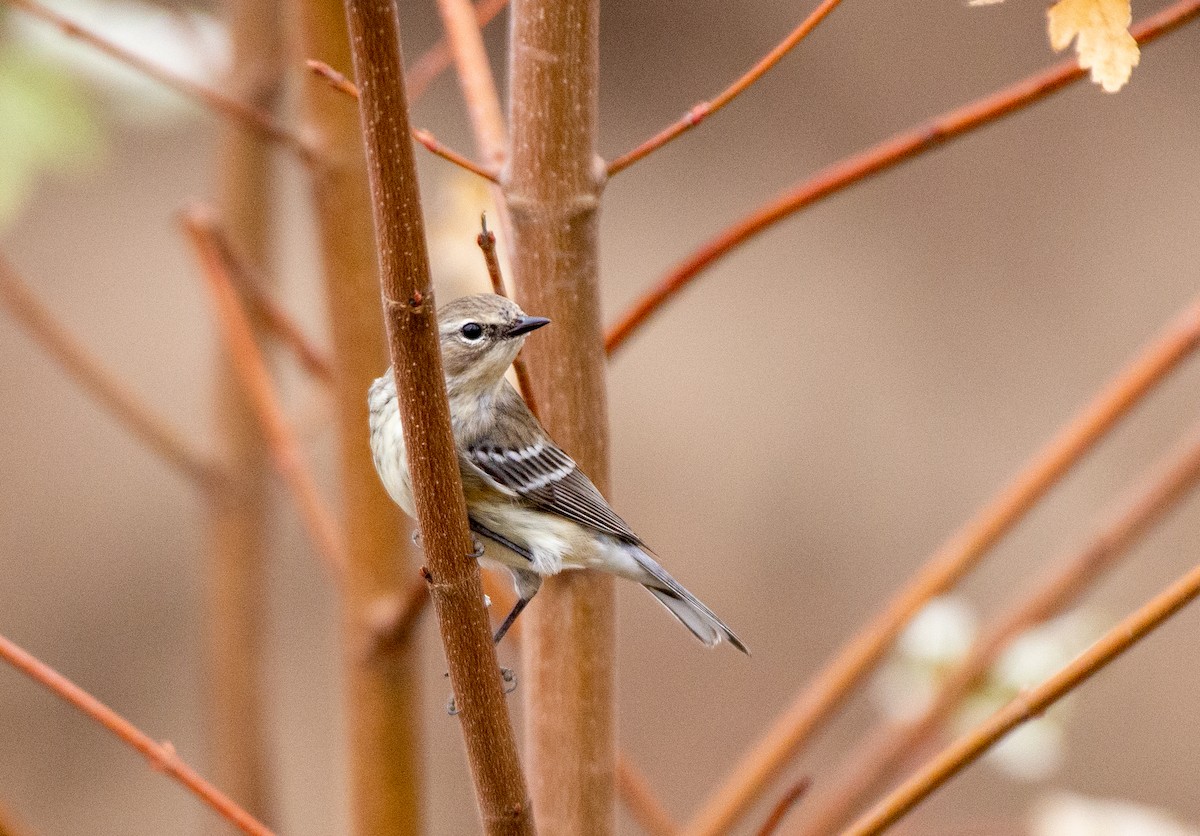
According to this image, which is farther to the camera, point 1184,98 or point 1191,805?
point 1184,98

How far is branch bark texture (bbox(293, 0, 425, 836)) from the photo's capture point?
1.10m

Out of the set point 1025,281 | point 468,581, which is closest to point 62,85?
point 468,581

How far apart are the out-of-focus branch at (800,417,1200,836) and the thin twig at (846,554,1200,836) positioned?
0.38m

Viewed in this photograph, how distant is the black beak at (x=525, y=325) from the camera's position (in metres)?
0.86

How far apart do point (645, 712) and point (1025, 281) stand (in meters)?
1.66

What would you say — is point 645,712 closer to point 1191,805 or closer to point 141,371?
point 1191,805

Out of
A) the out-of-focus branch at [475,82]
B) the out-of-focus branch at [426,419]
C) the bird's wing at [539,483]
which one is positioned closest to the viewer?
the out-of-focus branch at [426,419]

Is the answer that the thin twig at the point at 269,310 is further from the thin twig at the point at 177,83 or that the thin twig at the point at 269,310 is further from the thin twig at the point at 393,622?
the thin twig at the point at 393,622

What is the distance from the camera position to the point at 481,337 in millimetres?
1012

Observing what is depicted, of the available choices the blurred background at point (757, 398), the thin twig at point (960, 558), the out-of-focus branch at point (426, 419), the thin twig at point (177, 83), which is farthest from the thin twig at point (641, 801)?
the blurred background at point (757, 398)

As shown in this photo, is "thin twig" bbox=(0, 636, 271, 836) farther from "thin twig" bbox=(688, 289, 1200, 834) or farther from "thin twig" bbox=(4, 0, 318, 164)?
"thin twig" bbox=(4, 0, 318, 164)

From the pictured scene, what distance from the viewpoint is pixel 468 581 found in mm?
709

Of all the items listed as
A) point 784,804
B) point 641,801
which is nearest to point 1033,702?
point 784,804

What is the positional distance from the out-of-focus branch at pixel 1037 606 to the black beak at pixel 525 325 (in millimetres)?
541
